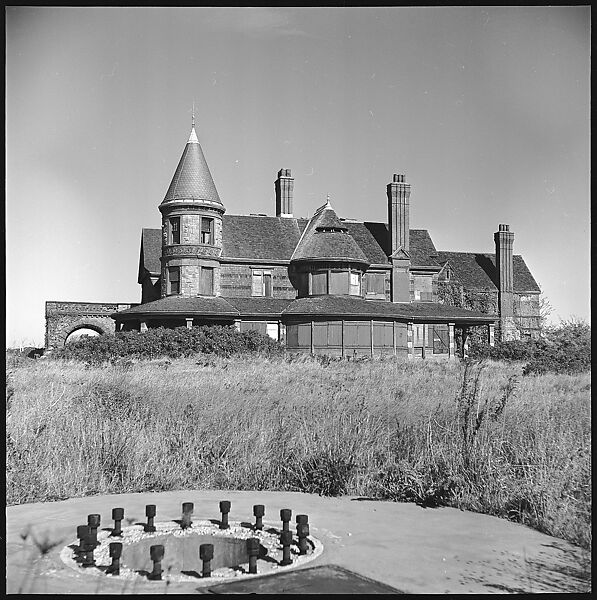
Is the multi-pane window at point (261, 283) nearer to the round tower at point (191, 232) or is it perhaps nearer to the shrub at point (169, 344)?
the round tower at point (191, 232)

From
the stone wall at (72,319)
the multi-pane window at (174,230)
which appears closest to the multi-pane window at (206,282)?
the multi-pane window at (174,230)

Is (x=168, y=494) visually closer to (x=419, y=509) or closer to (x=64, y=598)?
(x=419, y=509)

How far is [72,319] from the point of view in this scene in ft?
155

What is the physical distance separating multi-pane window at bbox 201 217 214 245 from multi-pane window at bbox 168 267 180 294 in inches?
93.8

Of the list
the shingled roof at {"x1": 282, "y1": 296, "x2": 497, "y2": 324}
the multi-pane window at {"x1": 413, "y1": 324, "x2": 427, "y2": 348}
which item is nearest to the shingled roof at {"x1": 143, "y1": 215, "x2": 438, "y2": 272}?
the shingled roof at {"x1": 282, "y1": 296, "x2": 497, "y2": 324}

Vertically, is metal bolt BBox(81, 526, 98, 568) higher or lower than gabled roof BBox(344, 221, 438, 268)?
lower

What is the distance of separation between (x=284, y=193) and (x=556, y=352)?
24.1 meters

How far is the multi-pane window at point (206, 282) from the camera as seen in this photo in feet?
148

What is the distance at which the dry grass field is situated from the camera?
1011 centimetres

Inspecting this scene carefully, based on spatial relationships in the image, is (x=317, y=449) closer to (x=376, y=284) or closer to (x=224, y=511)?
(x=224, y=511)

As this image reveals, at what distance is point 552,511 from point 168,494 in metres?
5.12

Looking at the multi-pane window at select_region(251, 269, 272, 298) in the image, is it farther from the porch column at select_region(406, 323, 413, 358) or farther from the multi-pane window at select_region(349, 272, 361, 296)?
the porch column at select_region(406, 323, 413, 358)

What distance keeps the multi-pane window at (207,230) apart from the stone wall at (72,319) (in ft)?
27.0

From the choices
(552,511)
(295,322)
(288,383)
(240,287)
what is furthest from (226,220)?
(552,511)
